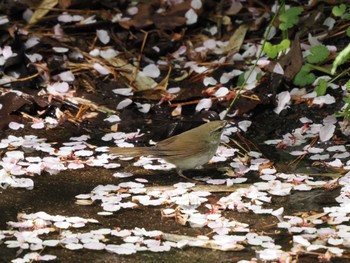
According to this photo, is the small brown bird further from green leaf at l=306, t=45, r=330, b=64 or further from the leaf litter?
green leaf at l=306, t=45, r=330, b=64

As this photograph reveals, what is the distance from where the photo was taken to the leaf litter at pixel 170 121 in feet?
15.8

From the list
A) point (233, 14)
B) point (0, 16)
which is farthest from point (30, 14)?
point (233, 14)

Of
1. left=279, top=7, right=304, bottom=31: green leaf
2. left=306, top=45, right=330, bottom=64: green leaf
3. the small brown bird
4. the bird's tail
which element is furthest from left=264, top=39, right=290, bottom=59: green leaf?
the bird's tail

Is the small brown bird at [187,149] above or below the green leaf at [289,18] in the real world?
below

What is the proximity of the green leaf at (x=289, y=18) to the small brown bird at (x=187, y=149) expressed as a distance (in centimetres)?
171

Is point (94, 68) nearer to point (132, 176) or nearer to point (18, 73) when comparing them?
point (18, 73)

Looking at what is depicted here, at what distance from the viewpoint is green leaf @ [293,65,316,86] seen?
694cm

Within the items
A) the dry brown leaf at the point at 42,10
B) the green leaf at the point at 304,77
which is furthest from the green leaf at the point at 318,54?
the dry brown leaf at the point at 42,10

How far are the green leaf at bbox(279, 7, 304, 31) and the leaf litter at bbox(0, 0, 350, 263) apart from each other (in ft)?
0.04

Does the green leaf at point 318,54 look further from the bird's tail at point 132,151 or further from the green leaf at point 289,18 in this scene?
the bird's tail at point 132,151

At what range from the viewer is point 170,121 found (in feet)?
22.1

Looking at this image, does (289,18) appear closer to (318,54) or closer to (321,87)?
(318,54)

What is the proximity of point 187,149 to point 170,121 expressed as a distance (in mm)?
1074

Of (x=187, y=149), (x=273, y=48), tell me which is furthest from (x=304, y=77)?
(x=187, y=149)
